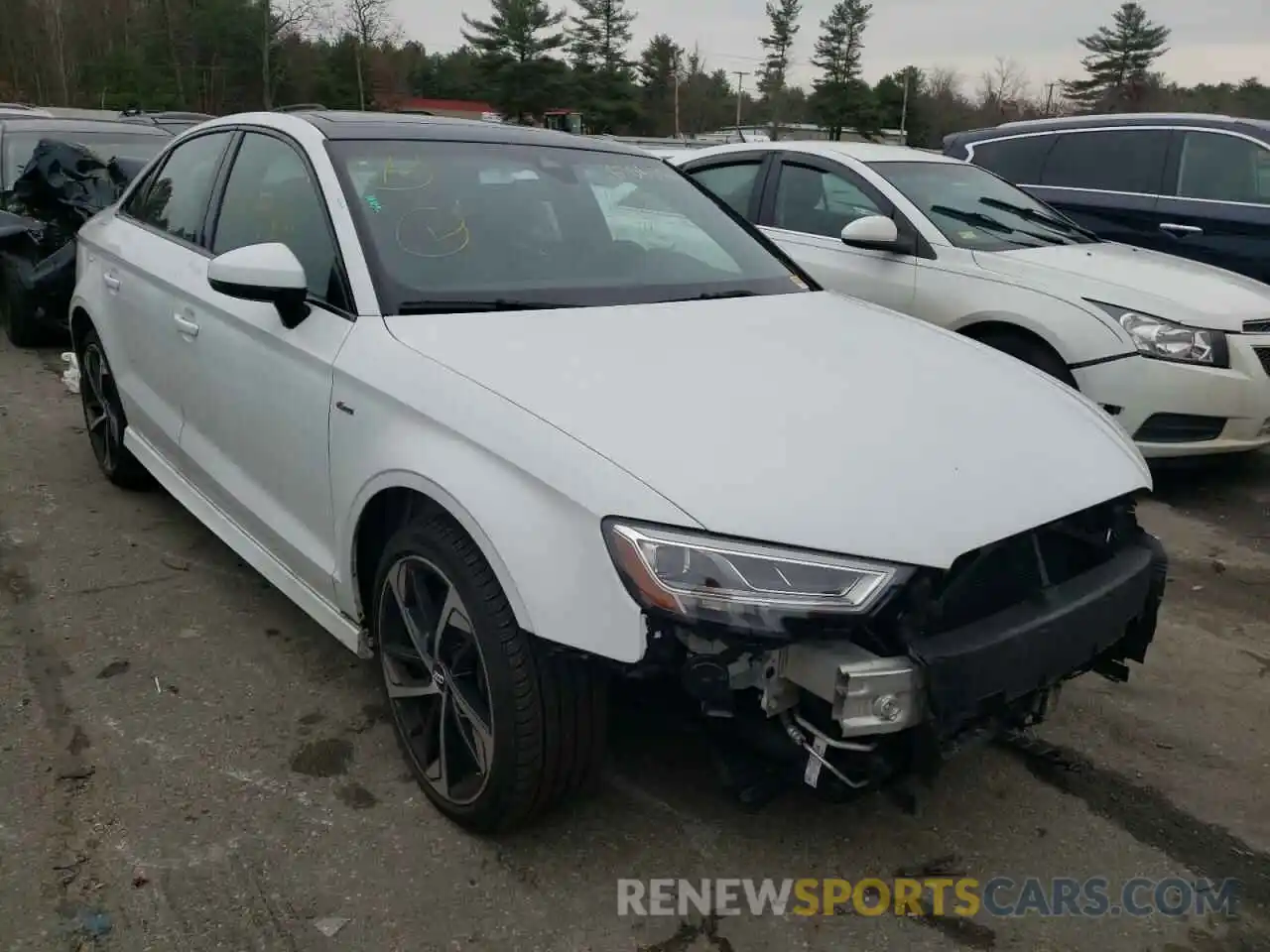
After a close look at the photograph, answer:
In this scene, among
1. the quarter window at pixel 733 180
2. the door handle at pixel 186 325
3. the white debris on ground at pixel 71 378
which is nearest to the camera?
the door handle at pixel 186 325

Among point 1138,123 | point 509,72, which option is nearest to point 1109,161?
point 1138,123

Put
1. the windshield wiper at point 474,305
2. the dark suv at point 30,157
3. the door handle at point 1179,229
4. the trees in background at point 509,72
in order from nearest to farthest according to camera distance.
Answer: the windshield wiper at point 474,305
the door handle at point 1179,229
the dark suv at point 30,157
the trees in background at point 509,72

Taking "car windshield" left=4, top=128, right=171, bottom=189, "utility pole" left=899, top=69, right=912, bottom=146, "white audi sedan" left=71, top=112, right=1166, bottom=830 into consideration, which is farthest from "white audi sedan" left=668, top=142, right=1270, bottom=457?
"utility pole" left=899, top=69, right=912, bottom=146

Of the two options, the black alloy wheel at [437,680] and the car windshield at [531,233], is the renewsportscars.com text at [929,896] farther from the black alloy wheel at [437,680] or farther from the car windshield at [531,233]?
the car windshield at [531,233]

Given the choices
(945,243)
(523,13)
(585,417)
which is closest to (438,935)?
(585,417)

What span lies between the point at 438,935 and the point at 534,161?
2.33m

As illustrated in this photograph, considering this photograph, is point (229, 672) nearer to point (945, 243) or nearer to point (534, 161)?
point (534, 161)

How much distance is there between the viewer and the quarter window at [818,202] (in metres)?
5.96

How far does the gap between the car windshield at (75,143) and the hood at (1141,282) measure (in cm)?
639

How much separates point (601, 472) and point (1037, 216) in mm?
4941

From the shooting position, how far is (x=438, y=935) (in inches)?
90.2

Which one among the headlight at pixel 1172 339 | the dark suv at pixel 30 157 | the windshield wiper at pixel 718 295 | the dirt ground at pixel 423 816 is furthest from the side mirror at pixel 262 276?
the dark suv at pixel 30 157

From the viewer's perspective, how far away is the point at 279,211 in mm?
3346

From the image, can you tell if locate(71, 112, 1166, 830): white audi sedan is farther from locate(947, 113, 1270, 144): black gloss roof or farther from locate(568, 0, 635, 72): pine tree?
locate(568, 0, 635, 72): pine tree
